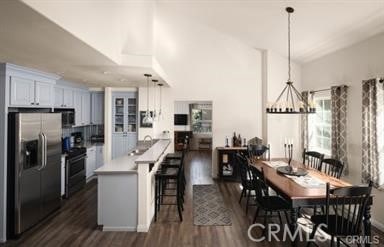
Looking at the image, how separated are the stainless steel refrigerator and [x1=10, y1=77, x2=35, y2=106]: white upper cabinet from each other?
0.29m

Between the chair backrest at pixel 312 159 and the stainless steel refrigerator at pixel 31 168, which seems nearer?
the stainless steel refrigerator at pixel 31 168

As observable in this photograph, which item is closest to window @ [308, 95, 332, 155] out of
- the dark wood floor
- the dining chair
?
the dark wood floor

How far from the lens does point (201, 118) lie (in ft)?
38.8

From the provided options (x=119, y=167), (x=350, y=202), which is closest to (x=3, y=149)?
(x=119, y=167)

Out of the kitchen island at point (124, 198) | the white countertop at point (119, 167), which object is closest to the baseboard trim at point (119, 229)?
the kitchen island at point (124, 198)

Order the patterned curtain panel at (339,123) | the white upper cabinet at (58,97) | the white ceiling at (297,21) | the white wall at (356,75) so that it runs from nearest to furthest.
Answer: the white ceiling at (297,21) → the white wall at (356,75) → the patterned curtain panel at (339,123) → the white upper cabinet at (58,97)

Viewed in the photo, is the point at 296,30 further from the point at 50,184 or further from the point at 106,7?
the point at 50,184

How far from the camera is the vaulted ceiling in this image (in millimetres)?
2014

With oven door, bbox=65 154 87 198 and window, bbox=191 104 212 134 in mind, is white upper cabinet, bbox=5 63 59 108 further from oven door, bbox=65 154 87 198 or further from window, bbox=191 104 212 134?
window, bbox=191 104 212 134

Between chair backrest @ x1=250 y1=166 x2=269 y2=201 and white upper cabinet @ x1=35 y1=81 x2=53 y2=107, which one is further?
white upper cabinet @ x1=35 y1=81 x2=53 y2=107

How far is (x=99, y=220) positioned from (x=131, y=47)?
2.68m

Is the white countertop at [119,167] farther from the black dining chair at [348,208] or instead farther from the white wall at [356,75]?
the white wall at [356,75]

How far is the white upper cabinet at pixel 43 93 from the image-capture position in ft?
13.5

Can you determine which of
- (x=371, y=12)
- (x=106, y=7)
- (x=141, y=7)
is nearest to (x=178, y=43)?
(x=141, y=7)
